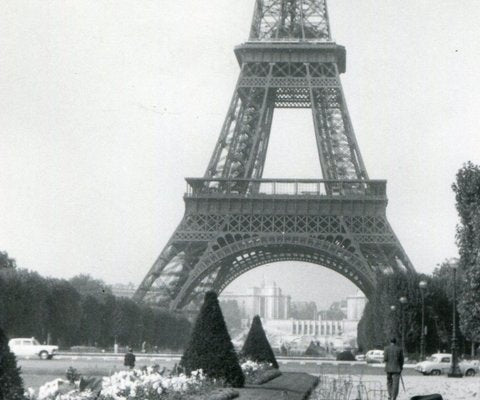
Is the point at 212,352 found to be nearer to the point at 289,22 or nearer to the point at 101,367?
the point at 101,367

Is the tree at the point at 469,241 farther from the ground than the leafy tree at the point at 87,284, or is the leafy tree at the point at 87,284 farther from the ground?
the leafy tree at the point at 87,284

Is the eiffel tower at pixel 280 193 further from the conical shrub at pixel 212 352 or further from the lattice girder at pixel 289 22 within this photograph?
the conical shrub at pixel 212 352

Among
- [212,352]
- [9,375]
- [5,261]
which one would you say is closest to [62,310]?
[5,261]

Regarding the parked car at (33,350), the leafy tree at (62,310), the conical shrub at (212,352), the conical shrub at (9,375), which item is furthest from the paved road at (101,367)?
the conical shrub at (9,375)

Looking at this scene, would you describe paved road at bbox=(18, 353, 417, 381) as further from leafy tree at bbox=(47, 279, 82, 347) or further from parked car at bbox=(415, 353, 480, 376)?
leafy tree at bbox=(47, 279, 82, 347)

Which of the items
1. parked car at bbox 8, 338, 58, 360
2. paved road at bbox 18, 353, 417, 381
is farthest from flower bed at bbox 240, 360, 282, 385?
parked car at bbox 8, 338, 58, 360

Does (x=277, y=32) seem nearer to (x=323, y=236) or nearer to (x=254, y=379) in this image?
(x=323, y=236)
